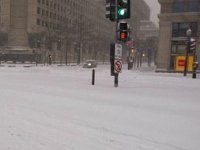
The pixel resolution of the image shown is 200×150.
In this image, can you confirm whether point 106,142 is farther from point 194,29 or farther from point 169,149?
point 194,29

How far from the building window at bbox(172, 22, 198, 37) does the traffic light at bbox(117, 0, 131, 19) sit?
103ft

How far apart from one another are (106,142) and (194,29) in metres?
40.6

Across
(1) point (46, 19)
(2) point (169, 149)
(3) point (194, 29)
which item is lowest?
(2) point (169, 149)

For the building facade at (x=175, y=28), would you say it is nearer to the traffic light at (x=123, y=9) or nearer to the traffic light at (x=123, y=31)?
the traffic light at (x=123, y=31)

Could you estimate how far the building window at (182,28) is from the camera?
43.8 metres

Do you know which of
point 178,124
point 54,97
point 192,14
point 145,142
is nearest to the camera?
point 145,142

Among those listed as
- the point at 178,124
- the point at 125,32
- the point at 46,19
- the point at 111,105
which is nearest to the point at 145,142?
the point at 178,124

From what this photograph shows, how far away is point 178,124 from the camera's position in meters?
7.24

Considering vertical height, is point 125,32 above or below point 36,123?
above

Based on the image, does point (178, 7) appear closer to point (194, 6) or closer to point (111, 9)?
point (194, 6)

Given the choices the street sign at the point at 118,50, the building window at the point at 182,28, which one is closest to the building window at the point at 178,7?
the building window at the point at 182,28

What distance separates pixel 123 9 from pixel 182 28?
31.8 metres

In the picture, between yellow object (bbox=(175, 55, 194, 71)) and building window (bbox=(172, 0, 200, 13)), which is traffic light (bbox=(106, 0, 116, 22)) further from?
yellow object (bbox=(175, 55, 194, 71))

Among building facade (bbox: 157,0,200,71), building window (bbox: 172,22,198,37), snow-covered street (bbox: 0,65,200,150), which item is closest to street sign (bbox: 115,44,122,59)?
snow-covered street (bbox: 0,65,200,150)
